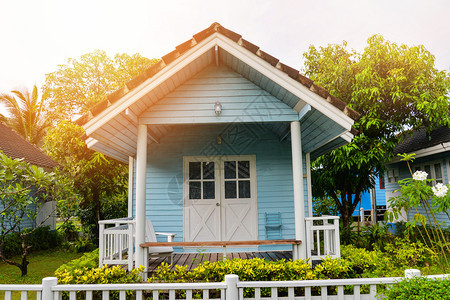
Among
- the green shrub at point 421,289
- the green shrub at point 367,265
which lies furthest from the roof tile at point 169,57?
the green shrub at point 367,265

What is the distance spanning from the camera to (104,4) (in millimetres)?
13555

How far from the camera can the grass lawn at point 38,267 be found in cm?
712

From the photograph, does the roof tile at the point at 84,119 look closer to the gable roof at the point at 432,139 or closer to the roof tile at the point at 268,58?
the roof tile at the point at 268,58

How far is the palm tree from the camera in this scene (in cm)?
2119

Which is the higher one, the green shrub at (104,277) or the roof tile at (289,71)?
the roof tile at (289,71)

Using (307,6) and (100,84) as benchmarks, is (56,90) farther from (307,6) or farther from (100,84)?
(307,6)

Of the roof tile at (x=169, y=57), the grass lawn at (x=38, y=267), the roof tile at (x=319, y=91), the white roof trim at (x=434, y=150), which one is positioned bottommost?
the grass lawn at (x=38, y=267)

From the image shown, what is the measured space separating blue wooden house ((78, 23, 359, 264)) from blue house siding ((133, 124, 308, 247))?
0.02 m

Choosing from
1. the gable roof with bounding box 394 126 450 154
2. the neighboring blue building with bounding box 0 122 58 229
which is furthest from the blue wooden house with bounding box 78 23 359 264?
the neighboring blue building with bounding box 0 122 58 229

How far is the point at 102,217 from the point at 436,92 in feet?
43.4

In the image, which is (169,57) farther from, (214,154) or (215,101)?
(214,154)

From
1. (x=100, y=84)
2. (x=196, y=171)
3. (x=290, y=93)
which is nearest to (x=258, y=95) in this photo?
(x=290, y=93)

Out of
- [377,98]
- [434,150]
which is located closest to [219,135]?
[377,98]

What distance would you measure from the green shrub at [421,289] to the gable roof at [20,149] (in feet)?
40.6
